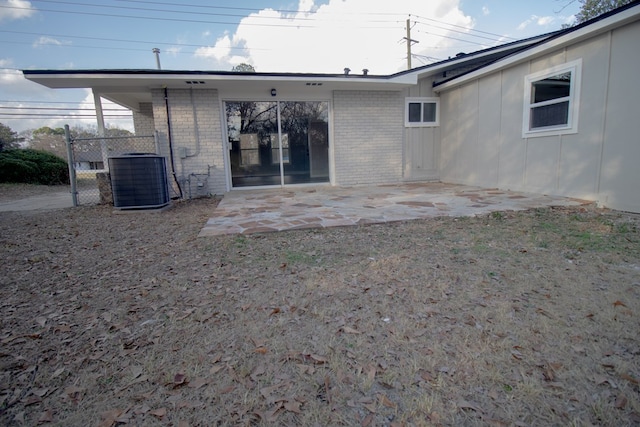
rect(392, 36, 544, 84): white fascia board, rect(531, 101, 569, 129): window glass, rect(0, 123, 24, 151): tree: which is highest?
rect(0, 123, 24, 151): tree

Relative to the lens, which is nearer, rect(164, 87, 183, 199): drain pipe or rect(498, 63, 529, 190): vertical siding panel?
rect(498, 63, 529, 190): vertical siding panel

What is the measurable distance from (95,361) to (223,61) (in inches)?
1003

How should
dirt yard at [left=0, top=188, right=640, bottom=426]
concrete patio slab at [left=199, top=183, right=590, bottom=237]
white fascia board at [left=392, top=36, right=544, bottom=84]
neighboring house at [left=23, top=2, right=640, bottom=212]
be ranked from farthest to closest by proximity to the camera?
white fascia board at [left=392, top=36, right=544, bottom=84]
neighboring house at [left=23, top=2, right=640, bottom=212]
concrete patio slab at [left=199, top=183, right=590, bottom=237]
dirt yard at [left=0, top=188, right=640, bottom=426]

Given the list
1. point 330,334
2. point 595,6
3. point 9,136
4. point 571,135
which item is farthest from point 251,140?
point 9,136

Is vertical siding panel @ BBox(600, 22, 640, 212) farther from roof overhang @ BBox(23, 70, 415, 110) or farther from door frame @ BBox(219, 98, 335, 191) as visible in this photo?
door frame @ BBox(219, 98, 335, 191)

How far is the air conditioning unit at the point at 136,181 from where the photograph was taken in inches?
224

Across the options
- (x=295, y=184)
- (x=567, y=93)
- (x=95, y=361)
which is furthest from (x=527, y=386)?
(x=295, y=184)

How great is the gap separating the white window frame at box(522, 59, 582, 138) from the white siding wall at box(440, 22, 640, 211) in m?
0.09

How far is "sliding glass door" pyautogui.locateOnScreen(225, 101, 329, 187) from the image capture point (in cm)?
844

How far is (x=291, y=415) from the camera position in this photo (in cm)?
129

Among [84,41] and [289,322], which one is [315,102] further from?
[84,41]

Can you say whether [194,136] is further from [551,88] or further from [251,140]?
[551,88]

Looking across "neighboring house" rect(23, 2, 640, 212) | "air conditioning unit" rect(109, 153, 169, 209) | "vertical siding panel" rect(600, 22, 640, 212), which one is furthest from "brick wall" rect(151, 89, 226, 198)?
"vertical siding panel" rect(600, 22, 640, 212)

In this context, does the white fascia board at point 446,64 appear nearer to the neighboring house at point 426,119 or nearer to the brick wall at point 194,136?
the neighboring house at point 426,119
